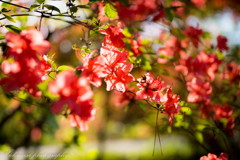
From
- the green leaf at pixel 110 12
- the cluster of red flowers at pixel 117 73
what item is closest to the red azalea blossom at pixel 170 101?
the cluster of red flowers at pixel 117 73

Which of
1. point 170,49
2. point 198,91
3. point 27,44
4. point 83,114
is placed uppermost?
Result: point 27,44

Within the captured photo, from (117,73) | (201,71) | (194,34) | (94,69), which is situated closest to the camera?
(94,69)

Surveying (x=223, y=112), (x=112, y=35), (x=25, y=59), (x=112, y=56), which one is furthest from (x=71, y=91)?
(x=223, y=112)

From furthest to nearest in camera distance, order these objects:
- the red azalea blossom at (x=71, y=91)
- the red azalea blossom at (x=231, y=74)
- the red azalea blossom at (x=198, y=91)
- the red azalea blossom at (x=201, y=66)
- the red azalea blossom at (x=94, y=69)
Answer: the red azalea blossom at (x=231, y=74) → the red azalea blossom at (x=201, y=66) → the red azalea blossom at (x=198, y=91) → the red azalea blossom at (x=94, y=69) → the red azalea blossom at (x=71, y=91)

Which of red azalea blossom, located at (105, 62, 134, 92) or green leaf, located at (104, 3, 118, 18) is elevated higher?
green leaf, located at (104, 3, 118, 18)

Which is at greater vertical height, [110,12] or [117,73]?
[110,12]

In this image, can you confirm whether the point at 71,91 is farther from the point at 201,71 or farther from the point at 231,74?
the point at 231,74

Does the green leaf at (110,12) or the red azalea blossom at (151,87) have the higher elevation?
the green leaf at (110,12)

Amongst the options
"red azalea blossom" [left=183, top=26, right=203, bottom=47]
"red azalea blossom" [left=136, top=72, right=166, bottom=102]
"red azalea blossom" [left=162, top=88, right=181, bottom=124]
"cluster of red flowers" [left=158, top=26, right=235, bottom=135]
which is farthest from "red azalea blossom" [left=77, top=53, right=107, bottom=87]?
"red azalea blossom" [left=183, top=26, right=203, bottom=47]

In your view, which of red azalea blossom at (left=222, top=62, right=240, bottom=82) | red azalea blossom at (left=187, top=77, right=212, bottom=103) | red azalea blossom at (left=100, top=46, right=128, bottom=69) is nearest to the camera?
red azalea blossom at (left=100, top=46, right=128, bottom=69)

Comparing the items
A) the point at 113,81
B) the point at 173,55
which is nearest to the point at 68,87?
the point at 113,81

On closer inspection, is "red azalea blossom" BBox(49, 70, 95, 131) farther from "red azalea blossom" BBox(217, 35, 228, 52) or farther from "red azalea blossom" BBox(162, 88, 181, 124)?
"red azalea blossom" BBox(217, 35, 228, 52)

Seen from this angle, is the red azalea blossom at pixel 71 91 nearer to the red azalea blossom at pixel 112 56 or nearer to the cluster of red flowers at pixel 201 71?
the red azalea blossom at pixel 112 56

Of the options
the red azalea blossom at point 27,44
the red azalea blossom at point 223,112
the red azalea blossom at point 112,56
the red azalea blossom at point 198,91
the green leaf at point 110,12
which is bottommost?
the red azalea blossom at point 223,112
